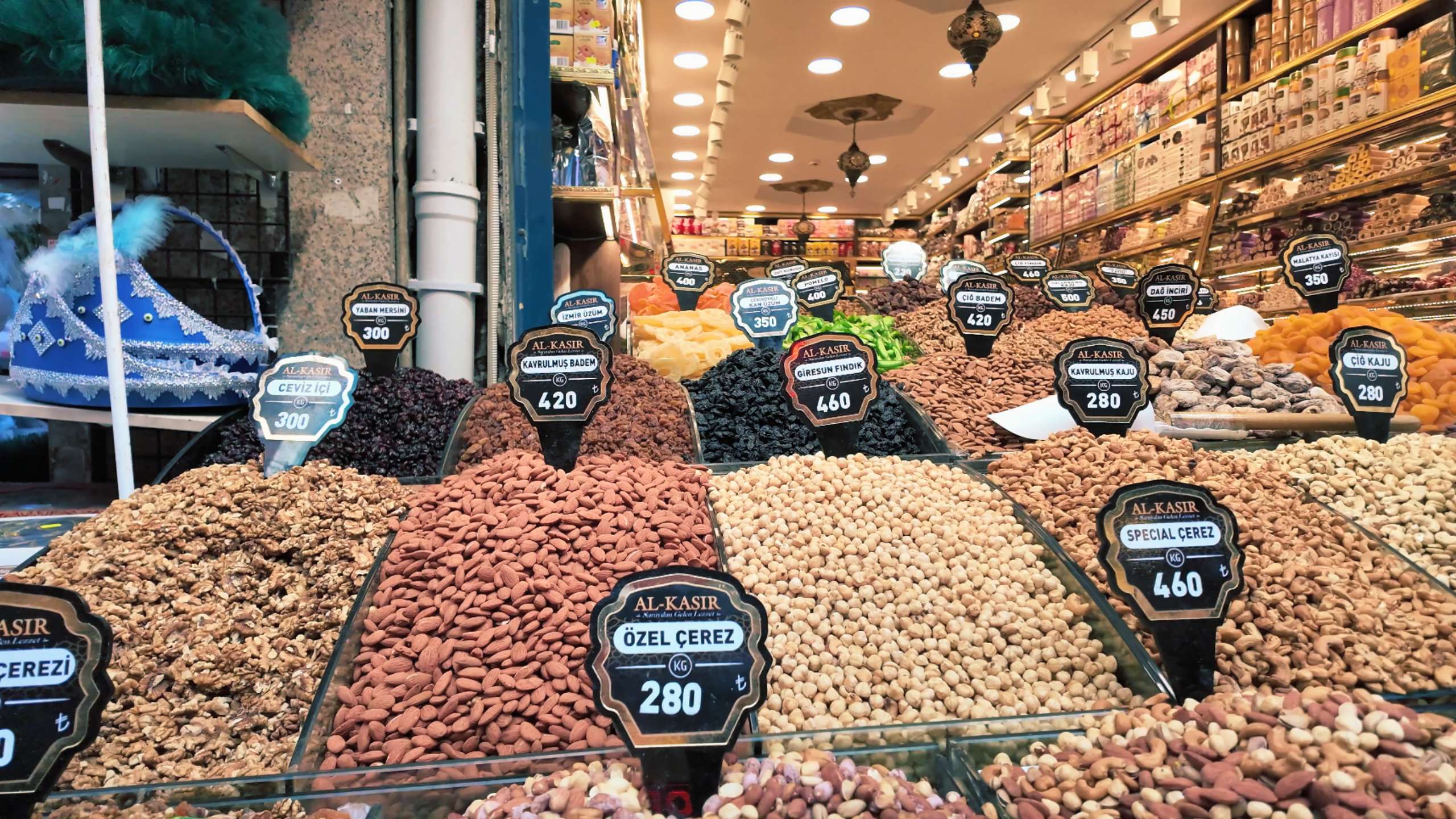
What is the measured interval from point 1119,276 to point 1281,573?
76.4 inches

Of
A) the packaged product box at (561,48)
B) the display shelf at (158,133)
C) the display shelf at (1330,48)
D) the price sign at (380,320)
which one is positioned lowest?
the price sign at (380,320)

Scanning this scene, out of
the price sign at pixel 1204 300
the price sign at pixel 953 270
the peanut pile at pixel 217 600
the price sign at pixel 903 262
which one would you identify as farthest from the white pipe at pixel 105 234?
the price sign at pixel 903 262

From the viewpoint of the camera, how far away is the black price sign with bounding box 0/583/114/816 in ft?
2.19

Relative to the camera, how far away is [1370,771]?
646 millimetres

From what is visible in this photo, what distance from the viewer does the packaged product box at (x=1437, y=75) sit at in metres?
3.58

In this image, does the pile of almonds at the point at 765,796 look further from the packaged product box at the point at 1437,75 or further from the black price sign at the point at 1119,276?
the packaged product box at the point at 1437,75

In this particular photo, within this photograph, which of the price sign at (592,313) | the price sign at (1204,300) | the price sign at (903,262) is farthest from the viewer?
the price sign at (903,262)

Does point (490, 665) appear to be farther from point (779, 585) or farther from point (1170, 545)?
point (1170, 545)

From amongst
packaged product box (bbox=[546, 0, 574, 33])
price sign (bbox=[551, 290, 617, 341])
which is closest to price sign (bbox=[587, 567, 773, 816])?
price sign (bbox=[551, 290, 617, 341])

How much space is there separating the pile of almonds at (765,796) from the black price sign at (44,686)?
315 millimetres

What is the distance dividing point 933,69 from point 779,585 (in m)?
6.58

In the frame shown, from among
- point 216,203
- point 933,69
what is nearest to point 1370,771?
point 216,203

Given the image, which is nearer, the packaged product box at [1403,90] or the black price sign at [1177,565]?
the black price sign at [1177,565]

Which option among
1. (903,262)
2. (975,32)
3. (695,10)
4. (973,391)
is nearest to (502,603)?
(973,391)
